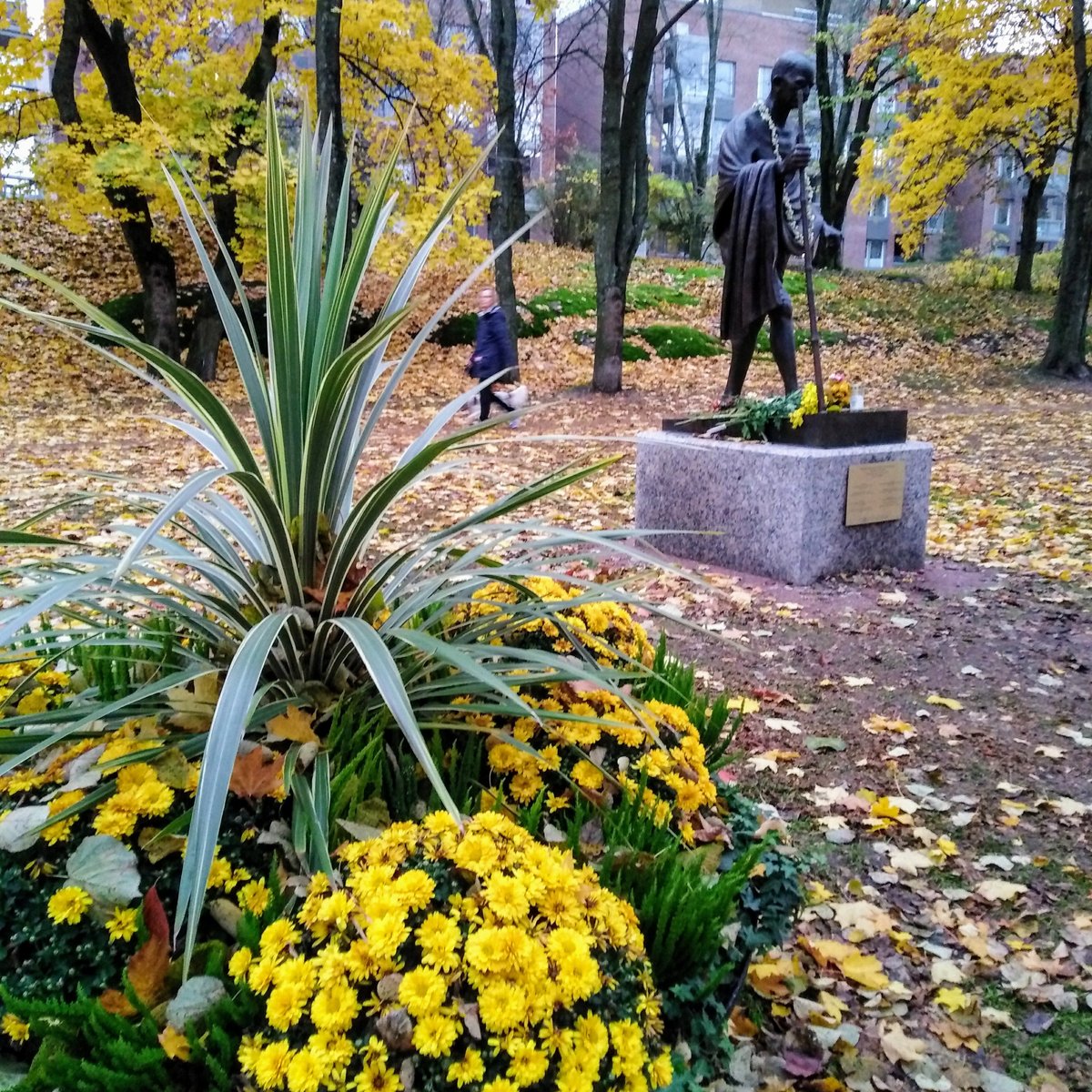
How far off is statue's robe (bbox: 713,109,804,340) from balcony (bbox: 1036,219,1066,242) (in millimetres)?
44426

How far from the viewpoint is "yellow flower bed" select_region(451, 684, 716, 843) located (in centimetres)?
180

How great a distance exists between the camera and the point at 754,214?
5789 mm

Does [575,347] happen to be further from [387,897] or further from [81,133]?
[387,897]

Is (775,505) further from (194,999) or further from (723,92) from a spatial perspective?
(723,92)

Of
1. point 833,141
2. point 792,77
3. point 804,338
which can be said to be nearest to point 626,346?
point 804,338

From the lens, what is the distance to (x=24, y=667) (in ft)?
6.93

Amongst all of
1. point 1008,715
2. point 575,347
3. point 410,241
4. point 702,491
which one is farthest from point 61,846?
point 575,347

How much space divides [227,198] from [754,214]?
8960 mm

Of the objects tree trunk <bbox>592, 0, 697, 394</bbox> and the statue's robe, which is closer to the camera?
the statue's robe

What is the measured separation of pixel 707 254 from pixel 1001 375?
20.6m

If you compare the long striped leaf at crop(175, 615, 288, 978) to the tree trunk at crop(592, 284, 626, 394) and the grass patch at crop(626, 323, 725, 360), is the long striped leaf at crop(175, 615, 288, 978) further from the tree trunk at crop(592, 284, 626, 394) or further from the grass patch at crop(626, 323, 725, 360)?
the grass patch at crop(626, 323, 725, 360)

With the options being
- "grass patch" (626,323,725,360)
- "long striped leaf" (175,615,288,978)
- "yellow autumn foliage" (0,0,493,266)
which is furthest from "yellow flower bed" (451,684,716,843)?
"grass patch" (626,323,725,360)

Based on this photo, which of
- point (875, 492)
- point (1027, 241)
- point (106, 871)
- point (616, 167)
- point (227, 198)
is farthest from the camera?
point (1027, 241)

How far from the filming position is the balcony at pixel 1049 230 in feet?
143
